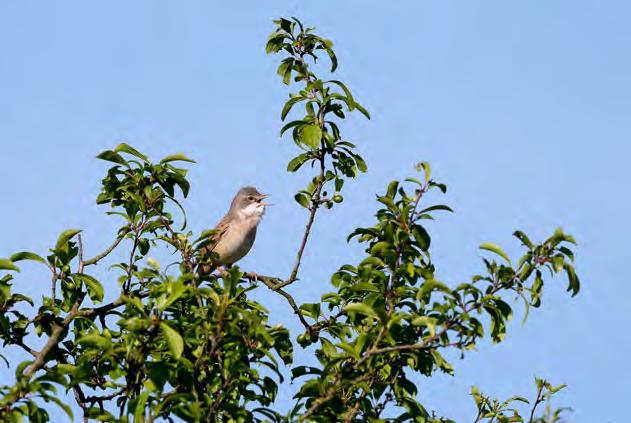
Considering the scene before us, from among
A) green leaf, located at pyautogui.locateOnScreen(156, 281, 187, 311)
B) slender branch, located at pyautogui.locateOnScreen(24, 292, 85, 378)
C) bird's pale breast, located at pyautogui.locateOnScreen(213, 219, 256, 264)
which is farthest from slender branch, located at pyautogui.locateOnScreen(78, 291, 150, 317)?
bird's pale breast, located at pyautogui.locateOnScreen(213, 219, 256, 264)

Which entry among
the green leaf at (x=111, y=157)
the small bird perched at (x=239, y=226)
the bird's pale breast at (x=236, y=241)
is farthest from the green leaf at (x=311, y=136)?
the bird's pale breast at (x=236, y=241)

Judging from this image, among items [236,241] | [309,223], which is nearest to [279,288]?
[309,223]

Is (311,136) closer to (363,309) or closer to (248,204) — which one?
(363,309)

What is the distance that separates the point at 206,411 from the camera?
7.89m

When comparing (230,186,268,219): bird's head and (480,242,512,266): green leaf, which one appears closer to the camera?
(480,242,512,266): green leaf

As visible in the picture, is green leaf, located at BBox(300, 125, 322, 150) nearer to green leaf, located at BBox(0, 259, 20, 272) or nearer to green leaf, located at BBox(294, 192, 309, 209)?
green leaf, located at BBox(294, 192, 309, 209)

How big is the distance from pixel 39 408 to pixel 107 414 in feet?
2.59

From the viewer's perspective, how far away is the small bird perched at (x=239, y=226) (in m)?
14.0

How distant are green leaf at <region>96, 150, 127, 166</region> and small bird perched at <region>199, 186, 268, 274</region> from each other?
13.7 ft

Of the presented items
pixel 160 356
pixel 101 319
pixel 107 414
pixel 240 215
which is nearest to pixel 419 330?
pixel 160 356

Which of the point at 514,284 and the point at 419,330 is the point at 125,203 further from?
the point at 514,284

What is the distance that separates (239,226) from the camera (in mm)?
14148

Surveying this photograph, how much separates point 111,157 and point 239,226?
188 inches

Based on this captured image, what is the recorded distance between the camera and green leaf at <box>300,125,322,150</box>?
960cm
